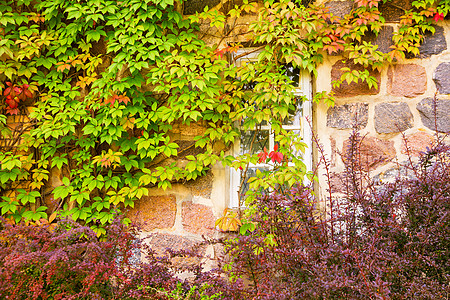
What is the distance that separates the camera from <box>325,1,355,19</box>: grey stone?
8.41ft

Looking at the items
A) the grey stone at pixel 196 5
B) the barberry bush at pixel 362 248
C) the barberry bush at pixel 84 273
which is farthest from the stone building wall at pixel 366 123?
the barberry bush at pixel 362 248

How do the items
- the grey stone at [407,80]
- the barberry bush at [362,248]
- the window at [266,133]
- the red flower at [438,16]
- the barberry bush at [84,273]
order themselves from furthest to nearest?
1. the window at [266,133]
2. the grey stone at [407,80]
3. the red flower at [438,16]
4. the barberry bush at [84,273]
5. the barberry bush at [362,248]

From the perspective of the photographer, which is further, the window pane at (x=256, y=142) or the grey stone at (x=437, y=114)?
the window pane at (x=256, y=142)

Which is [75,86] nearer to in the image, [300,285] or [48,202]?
[48,202]

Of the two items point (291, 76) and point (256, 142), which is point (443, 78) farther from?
point (256, 142)

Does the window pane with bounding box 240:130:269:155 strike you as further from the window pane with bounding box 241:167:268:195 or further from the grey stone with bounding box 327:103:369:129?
the grey stone with bounding box 327:103:369:129

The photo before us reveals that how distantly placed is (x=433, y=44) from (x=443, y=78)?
271mm

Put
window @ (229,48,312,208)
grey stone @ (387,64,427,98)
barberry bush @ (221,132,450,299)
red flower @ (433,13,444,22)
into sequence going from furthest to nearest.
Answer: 1. window @ (229,48,312,208)
2. grey stone @ (387,64,427,98)
3. red flower @ (433,13,444,22)
4. barberry bush @ (221,132,450,299)

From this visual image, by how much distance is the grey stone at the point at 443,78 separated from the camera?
2459 mm

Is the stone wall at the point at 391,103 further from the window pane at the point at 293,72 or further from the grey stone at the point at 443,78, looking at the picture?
the window pane at the point at 293,72

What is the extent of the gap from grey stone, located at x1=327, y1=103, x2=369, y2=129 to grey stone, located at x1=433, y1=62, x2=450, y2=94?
1.72ft

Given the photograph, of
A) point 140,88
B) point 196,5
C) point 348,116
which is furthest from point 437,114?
point 140,88

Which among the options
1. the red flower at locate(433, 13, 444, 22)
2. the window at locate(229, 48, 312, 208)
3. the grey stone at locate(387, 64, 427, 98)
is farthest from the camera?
the window at locate(229, 48, 312, 208)

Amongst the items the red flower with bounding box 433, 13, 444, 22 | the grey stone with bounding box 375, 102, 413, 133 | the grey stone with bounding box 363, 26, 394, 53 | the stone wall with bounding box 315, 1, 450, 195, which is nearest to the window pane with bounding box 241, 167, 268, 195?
the stone wall with bounding box 315, 1, 450, 195
